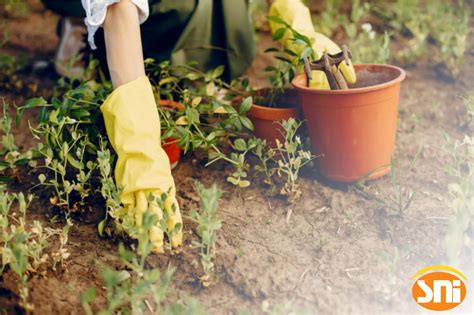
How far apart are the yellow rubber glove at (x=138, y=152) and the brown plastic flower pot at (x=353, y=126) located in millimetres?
425

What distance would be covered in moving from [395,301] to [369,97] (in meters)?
0.57

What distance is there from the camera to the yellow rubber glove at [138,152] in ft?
5.14

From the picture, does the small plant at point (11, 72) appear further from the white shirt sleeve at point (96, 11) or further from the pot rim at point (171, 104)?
the white shirt sleeve at point (96, 11)

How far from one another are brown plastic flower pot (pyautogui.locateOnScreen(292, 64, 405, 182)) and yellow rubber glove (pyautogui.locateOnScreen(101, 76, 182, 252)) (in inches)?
16.7

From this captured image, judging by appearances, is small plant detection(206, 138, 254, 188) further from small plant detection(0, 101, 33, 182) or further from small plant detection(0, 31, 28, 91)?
small plant detection(0, 31, 28, 91)

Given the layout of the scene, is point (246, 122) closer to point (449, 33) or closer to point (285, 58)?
point (285, 58)

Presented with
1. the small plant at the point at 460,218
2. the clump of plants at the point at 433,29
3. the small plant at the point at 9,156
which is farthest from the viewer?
the clump of plants at the point at 433,29

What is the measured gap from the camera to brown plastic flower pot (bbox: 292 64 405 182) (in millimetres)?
1701

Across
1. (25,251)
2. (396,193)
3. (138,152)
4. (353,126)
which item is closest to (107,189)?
(138,152)

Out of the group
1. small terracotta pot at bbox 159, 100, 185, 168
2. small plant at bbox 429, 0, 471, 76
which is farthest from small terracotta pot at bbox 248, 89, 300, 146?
small plant at bbox 429, 0, 471, 76

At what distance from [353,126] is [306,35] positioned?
0.43 metres

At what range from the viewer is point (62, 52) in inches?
104

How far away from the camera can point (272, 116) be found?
187 centimetres

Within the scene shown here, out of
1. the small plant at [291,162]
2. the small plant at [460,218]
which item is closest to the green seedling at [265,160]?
the small plant at [291,162]
